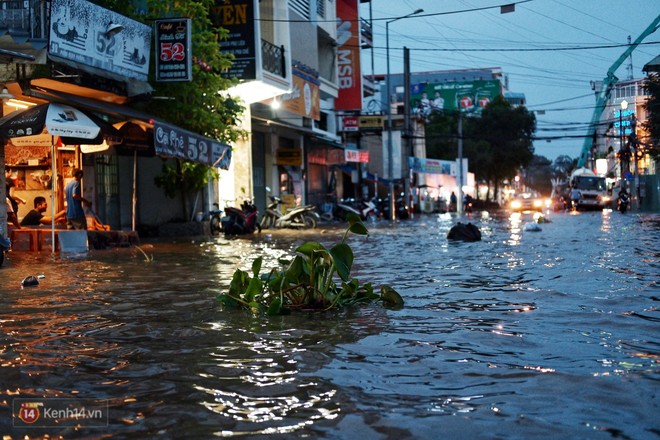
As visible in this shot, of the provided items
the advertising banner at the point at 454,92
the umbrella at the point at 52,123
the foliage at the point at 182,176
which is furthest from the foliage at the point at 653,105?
the advertising banner at the point at 454,92

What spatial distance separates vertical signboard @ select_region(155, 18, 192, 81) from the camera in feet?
60.0

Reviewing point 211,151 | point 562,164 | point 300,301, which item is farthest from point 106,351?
point 562,164

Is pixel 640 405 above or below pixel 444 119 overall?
below

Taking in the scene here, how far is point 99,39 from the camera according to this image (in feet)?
52.5

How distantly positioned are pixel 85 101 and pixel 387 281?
857cm

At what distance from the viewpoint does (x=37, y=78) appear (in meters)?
15.6

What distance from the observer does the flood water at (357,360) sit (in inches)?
147

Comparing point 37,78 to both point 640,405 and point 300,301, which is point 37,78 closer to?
point 300,301

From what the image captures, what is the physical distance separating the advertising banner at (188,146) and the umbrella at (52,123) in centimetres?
181

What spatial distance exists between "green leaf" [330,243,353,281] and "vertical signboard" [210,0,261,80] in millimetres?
18245

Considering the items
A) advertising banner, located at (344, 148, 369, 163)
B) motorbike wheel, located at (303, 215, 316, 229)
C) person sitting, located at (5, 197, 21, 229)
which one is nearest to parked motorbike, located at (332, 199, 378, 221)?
advertising banner, located at (344, 148, 369, 163)

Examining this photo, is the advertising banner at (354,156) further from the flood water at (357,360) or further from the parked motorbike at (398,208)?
the flood water at (357,360)

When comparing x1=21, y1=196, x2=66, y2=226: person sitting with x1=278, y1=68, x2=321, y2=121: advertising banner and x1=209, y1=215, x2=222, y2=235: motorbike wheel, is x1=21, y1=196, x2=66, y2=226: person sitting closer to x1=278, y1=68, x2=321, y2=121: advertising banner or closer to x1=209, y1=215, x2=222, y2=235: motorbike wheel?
x1=209, y1=215, x2=222, y2=235: motorbike wheel

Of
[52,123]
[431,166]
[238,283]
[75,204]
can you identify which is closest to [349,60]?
[431,166]
